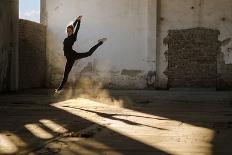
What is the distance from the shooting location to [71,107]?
30.1 feet

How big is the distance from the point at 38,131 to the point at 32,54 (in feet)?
33.3

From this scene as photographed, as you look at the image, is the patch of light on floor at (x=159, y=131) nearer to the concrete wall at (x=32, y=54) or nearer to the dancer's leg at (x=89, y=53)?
the concrete wall at (x=32, y=54)

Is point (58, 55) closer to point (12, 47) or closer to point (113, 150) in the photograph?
point (12, 47)

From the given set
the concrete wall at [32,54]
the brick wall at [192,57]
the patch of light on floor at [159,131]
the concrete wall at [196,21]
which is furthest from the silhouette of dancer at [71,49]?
the patch of light on floor at [159,131]

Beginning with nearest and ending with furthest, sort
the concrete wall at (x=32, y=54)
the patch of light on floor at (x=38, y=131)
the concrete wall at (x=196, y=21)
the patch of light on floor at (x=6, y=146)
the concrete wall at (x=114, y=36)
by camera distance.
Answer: the patch of light on floor at (x=6, y=146) → the patch of light on floor at (x=38, y=131) → the concrete wall at (x=32, y=54) → the concrete wall at (x=196, y=21) → the concrete wall at (x=114, y=36)

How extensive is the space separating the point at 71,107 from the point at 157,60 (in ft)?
24.1

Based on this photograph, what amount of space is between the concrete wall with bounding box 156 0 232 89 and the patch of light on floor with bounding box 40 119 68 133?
9588 millimetres

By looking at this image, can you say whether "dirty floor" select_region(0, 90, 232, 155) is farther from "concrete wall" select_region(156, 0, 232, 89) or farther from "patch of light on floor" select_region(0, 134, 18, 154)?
"concrete wall" select_region(156, 0, 232, 89)

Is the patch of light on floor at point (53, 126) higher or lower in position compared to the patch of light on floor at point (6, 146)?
higher

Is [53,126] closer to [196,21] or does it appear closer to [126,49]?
[126,49]

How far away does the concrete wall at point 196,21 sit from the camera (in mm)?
15547

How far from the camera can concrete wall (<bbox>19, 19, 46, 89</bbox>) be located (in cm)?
1492

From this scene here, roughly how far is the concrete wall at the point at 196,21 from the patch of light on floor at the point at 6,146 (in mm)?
11184

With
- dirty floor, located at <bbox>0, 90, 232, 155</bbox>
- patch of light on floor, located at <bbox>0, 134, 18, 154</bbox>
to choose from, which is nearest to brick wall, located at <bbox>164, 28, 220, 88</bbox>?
dirty floor, located at <bbox>0, 90, 232, 155</bbox>
